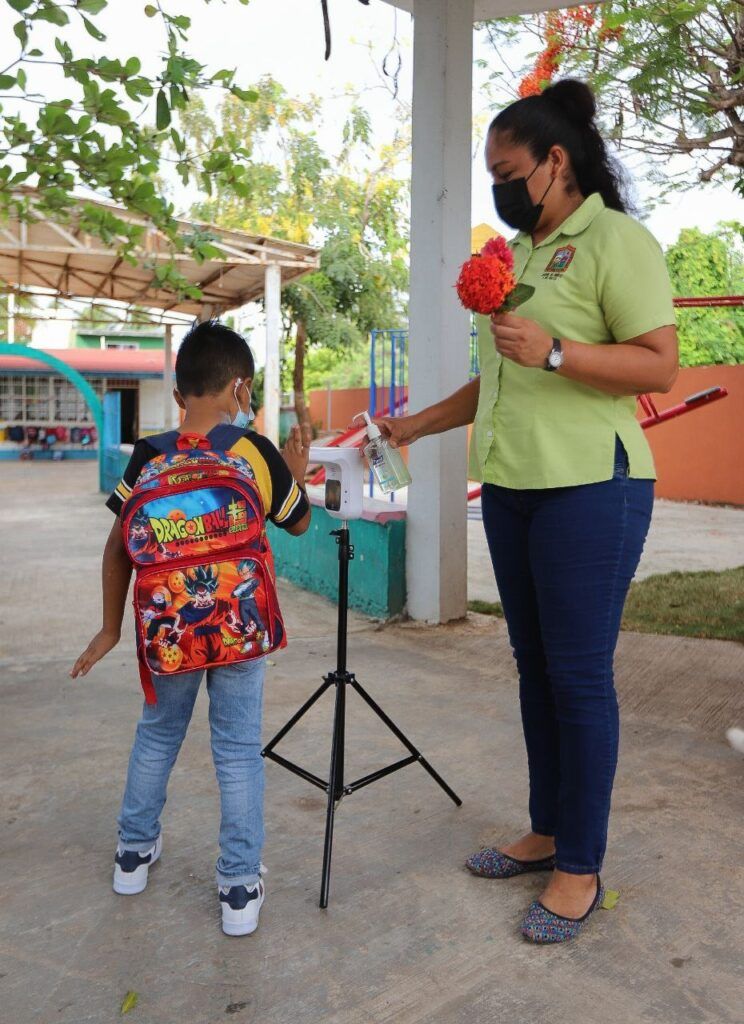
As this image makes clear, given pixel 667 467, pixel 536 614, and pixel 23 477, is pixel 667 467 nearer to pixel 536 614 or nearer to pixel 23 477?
pixel 536 614

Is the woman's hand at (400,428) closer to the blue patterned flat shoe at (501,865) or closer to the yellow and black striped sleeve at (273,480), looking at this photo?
the yellow and black striped sleeve at (273,480)

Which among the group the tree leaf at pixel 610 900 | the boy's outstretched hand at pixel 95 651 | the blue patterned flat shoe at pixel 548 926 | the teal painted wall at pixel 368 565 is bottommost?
the tree leaf at pixel 610 900

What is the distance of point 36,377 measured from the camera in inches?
1051

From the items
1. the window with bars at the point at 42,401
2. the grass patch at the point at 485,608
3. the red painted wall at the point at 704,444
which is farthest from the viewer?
the window with bars at the point at 42,401

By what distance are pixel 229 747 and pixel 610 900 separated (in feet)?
3.24

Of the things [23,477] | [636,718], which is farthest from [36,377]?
[636,718]

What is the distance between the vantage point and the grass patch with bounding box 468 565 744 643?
5.04 meters

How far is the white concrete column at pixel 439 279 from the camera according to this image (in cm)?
495

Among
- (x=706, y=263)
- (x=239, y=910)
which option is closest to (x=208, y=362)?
(x=239, y=910)

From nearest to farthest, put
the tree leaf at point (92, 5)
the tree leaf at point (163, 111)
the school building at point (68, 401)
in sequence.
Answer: the tree leaf at point (92, 5) → the tree leaf at point (163, 111) → the school building at point (68, 401)

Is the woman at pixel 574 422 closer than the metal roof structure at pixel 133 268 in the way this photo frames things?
Yes

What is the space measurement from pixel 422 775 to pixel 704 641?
7.20 feet

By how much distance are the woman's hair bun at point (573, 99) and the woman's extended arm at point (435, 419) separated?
696 mm

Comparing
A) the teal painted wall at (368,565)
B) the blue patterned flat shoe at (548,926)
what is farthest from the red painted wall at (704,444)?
the blue patterned flat shoe at (548,926)
